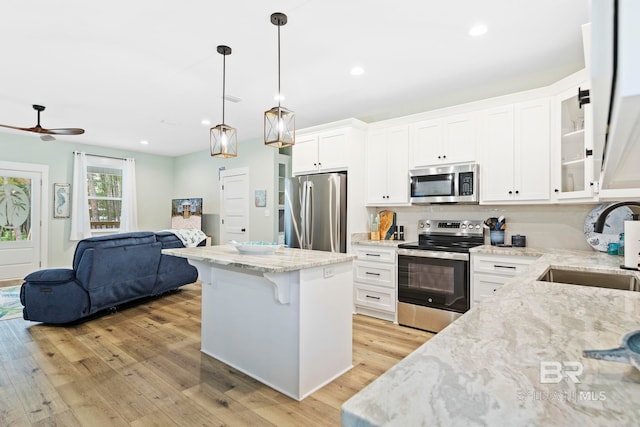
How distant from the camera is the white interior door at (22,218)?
18.5 feet

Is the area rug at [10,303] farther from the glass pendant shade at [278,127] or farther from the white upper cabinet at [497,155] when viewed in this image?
the white upper cabinet at [497,155]

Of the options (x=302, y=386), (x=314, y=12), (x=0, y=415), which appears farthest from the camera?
(x=314, y=12)

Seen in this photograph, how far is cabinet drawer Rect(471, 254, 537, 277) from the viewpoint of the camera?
2.84 metres

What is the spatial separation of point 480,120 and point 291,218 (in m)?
2.42

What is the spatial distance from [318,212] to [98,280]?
254 centimetres

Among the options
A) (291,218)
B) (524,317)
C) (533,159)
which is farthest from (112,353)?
(533,159)

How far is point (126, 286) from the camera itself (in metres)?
3.95

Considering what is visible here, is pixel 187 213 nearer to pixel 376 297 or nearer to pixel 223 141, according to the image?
pixel 223 141

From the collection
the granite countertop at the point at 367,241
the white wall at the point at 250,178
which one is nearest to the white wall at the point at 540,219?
the granite countertop at the point at 367,241

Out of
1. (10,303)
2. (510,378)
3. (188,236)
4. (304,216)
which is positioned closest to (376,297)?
(304,216)

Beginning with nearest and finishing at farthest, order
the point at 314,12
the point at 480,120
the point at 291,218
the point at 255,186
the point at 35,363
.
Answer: the point at 314,12 < the point at 35,363 < the point at 480,120 < the point at 291,218 < the point at 255,186

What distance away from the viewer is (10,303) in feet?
13.9

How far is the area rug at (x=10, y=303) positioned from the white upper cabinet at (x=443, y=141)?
4890mm

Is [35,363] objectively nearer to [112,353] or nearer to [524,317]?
[112,353]
